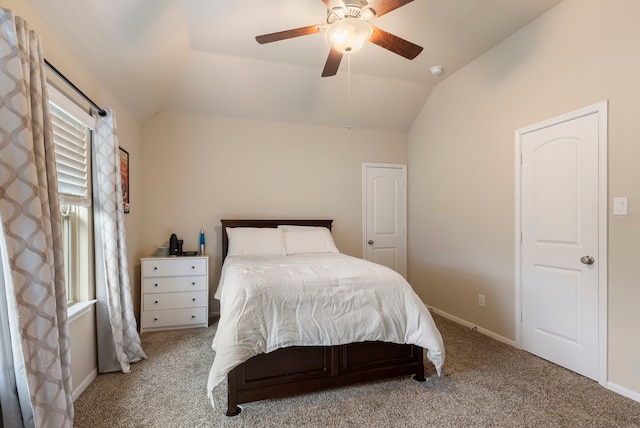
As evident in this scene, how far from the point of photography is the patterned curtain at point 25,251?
121cm

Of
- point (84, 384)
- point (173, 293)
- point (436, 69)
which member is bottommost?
point (84, 384)

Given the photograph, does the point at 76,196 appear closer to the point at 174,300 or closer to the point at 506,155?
the point at 174,300

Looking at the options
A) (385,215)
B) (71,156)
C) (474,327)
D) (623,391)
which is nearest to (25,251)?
(71,156)

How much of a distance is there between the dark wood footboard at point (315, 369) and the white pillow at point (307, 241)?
1523mm

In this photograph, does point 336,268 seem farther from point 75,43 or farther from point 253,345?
point 75,43

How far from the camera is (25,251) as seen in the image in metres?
1.26

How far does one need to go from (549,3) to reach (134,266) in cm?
444

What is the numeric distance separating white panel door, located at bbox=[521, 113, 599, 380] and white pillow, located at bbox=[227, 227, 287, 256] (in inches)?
94.3

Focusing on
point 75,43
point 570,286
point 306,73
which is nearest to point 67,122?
point 75,43

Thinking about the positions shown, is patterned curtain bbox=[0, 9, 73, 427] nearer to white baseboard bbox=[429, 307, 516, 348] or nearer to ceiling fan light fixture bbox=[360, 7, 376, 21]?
ceiling fan light fixture bbox=[360, 7, 376, 21]

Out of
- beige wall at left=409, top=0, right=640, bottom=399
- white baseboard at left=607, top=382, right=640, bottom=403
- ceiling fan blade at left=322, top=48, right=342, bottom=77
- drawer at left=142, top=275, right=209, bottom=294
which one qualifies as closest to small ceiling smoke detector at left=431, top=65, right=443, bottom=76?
beige wall at left=409, top=0, right=640, bottom=399

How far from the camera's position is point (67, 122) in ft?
6.37

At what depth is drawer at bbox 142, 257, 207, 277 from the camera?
3.14 metres

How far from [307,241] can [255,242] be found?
0.59 metres
